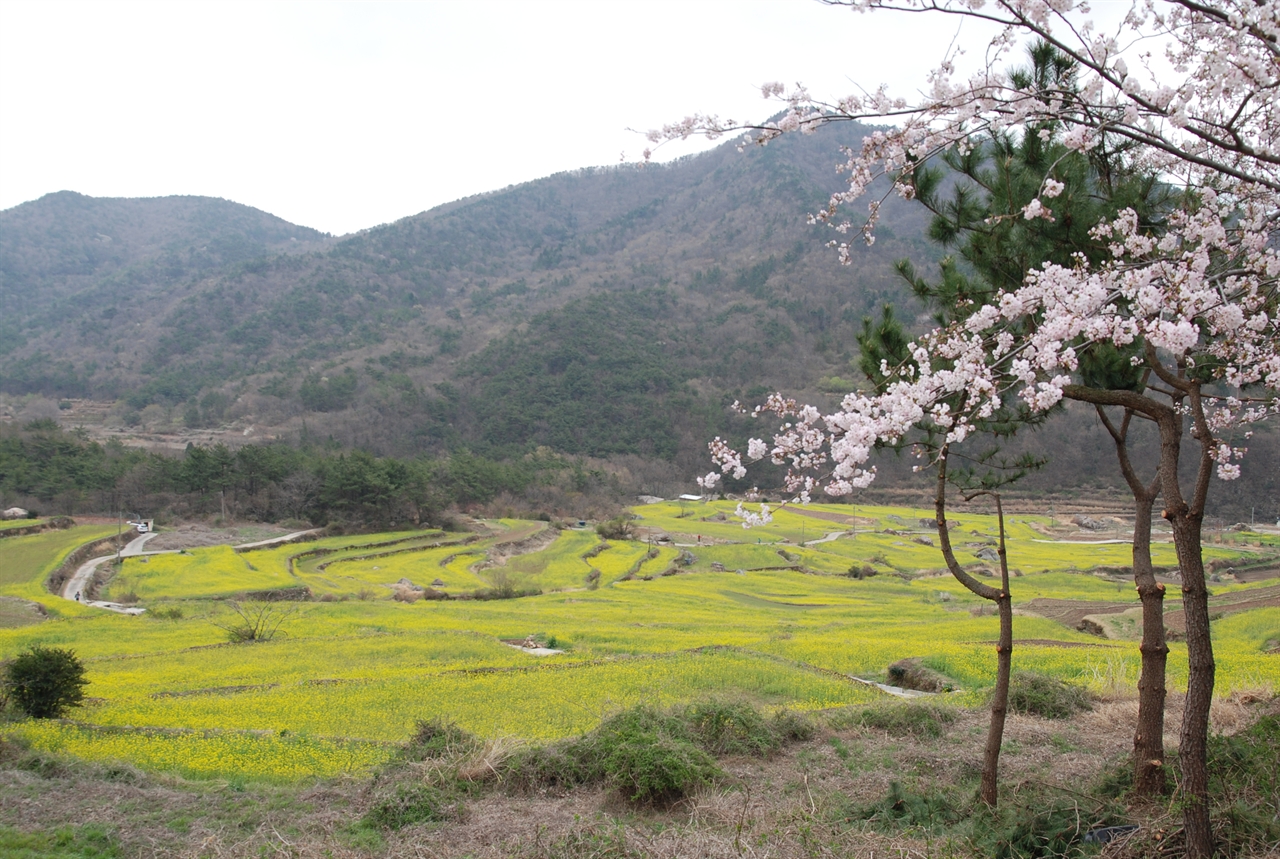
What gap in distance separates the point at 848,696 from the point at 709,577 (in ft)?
89.0

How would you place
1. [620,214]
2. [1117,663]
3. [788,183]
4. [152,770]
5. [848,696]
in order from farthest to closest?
1. [620,214]
2. [788,183]
3. [1117,663]
4. [848,696]
5. [152,770]

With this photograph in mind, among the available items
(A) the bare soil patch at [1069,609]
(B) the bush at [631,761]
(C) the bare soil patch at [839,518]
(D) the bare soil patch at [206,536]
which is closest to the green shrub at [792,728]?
(B) the bush at [631,761]

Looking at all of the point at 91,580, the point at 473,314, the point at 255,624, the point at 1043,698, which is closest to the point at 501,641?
the point at 255,624

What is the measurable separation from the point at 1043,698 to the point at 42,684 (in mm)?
11031

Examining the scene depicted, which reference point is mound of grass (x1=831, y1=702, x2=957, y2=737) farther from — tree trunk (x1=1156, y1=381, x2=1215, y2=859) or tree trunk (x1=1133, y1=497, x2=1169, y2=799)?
tree trunk (x1=1156, y1=381, x2=1215, y2=859)

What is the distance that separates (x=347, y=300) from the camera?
129125 mm

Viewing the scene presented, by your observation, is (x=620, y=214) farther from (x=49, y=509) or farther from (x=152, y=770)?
(x=152, y=770)

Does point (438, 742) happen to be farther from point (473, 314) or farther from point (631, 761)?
point (473, 314)

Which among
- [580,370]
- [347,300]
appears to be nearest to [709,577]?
[580,370]

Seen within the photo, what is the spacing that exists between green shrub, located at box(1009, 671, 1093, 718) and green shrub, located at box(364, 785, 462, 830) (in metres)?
5.82

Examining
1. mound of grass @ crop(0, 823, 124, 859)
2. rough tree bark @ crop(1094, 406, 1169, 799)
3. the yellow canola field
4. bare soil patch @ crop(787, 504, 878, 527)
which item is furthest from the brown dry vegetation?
bare soil patch @ crop(787, 504, 878, 527)

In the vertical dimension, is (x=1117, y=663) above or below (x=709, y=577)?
above

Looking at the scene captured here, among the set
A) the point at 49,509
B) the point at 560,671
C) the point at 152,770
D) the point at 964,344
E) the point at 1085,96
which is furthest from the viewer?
the point at 49,509

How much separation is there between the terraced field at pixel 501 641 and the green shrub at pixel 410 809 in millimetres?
1462
